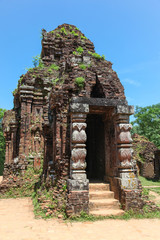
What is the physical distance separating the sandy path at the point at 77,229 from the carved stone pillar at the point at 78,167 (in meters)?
0.60

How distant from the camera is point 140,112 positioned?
122ft

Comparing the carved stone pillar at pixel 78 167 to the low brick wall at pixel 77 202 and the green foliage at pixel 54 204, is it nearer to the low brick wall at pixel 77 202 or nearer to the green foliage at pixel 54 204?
the low brick wall at pixel 77 202

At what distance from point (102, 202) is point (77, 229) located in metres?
1.63

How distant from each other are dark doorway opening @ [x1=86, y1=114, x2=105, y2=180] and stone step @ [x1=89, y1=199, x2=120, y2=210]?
2443 mm

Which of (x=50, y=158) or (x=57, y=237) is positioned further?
(x=50, y=158)

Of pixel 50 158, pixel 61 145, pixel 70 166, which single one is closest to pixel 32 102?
pixel 50 158

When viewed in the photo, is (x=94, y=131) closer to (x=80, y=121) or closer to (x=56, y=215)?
(x=80, y=121)

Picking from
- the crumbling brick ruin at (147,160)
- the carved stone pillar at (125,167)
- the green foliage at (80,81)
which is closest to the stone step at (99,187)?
Result: the carved stone pillar at (125,167)

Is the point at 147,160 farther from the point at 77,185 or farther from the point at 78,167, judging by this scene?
the point at 77,185

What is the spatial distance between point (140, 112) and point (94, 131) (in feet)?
93.9

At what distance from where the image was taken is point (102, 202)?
6.71 meters

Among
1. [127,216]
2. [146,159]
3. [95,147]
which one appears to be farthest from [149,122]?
[127,216]

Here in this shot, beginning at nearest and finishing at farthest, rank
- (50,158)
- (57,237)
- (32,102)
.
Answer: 1. (57,237)
2. (50,158)
3. (32,102)

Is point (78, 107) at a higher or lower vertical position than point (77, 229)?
higher
